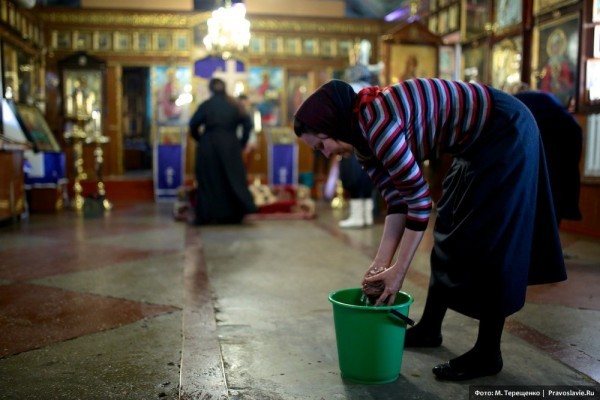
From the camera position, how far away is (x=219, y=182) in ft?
22.8

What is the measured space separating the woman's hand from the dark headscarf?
0.50 metres

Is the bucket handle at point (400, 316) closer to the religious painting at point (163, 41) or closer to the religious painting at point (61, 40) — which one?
the religious painting at point (163, 41)

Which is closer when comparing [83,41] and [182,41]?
[83,41]

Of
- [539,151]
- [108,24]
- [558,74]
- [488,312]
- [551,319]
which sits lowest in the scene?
[551,319]

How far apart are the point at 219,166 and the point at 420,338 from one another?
15.9 ft

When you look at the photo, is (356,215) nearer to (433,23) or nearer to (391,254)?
(391,254)

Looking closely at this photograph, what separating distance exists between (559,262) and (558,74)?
18.7 feet

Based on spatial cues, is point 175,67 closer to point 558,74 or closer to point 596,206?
point 558,74

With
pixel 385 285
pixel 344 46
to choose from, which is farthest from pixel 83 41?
pixel 385 285

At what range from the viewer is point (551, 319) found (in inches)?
115

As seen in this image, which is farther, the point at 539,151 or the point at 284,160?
the point at 284,160

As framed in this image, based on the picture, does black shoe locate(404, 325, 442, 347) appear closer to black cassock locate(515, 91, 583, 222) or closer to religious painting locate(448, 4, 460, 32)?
black cassock locate(515, 91, 583, 222)

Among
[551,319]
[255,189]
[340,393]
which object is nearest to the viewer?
[340,393]

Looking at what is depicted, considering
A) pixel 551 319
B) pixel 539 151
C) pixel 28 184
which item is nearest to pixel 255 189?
pixel 28 184
